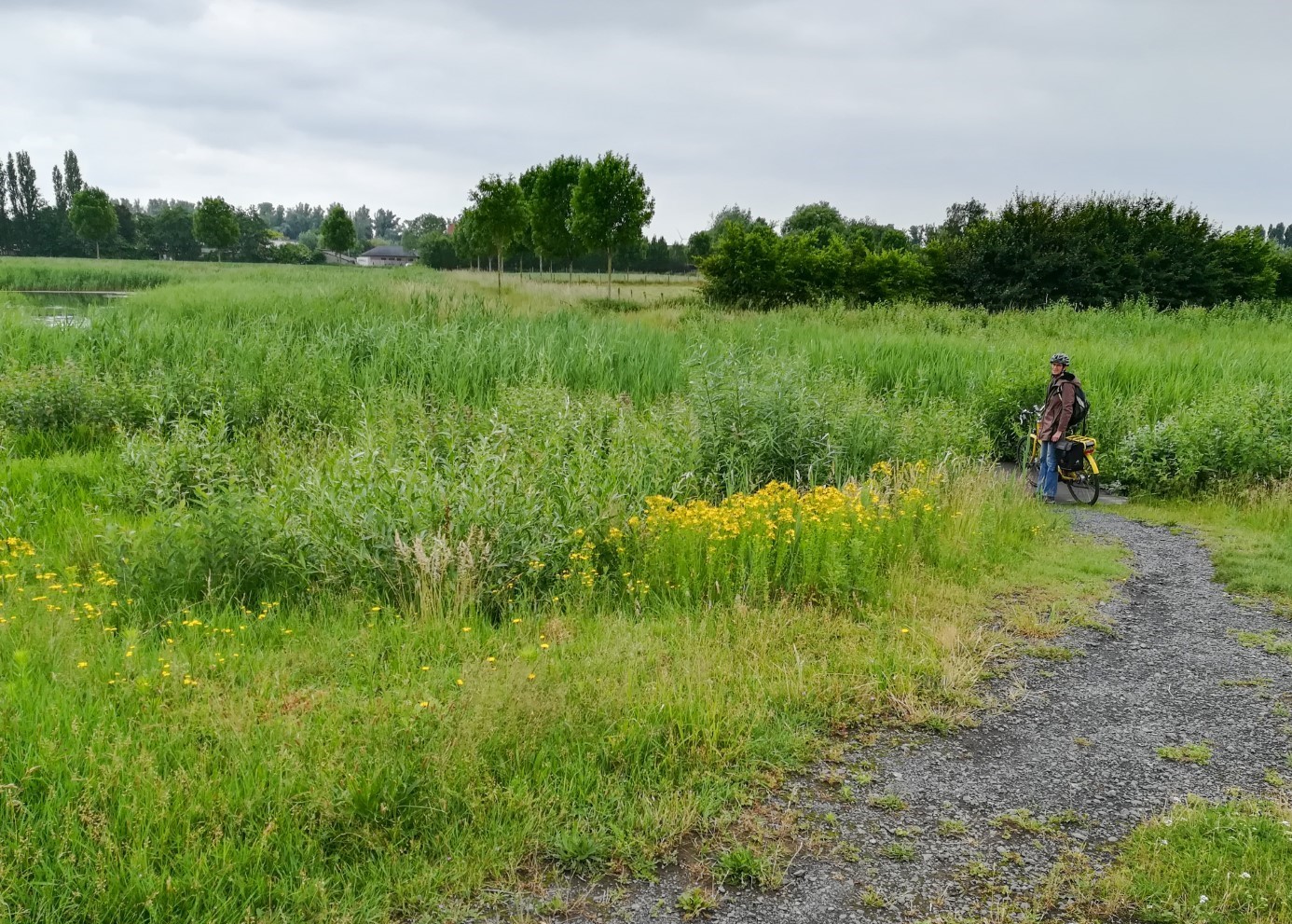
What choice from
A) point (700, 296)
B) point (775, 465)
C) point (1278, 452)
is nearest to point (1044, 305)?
point (700, 296)

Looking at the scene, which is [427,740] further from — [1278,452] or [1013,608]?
[1278,452]

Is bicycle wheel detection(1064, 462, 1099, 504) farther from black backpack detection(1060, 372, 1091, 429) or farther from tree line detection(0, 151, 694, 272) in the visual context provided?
tree line detection(0, 151, 694, 272)

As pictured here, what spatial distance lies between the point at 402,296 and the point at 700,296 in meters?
16.6

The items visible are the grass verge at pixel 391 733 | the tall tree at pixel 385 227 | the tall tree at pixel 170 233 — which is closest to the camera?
the grass verge at pixel 391 733

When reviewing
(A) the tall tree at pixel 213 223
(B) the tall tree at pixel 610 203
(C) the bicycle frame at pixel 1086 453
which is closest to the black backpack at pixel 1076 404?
(C) the bicycle frame at pixel 1086 453

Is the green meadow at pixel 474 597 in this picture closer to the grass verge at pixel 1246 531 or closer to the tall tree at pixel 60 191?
the grass verge at pixel 1246 531

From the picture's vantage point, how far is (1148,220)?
1185 inches

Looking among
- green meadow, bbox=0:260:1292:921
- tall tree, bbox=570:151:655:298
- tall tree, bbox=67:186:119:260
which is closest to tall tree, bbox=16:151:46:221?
tall tree, bbox=67:186:119:260

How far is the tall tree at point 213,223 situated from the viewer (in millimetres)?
74688

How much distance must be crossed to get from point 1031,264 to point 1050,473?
21554 millimetres

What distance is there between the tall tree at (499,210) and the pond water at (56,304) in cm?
1679

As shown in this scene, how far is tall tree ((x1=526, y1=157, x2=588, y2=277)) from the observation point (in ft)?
153

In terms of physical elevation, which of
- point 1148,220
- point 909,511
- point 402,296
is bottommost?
point 909,511

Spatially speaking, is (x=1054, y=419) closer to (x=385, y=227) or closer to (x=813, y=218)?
(x=813, y=218)
